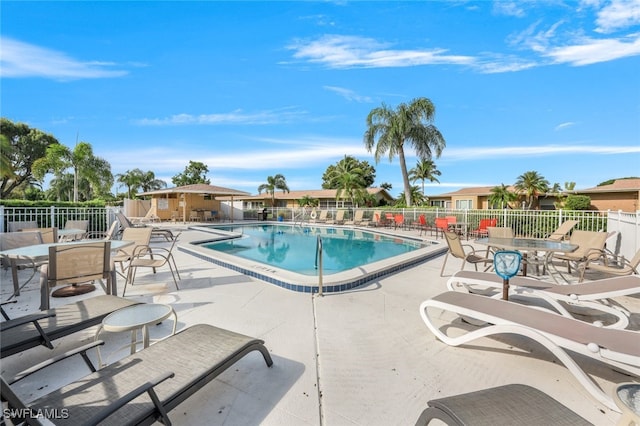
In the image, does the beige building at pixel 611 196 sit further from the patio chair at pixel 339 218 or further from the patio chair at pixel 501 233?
the patio chair at pixel 501 233

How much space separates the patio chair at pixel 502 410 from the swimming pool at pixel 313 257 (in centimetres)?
300

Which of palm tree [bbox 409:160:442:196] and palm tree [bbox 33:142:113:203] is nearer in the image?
palm tree [bbox 33:142:113:203]

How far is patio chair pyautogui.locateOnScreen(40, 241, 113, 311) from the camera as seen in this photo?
10.3 feet

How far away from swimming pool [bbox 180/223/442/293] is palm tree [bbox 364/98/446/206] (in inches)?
340

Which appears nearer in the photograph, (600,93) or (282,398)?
(282,398)

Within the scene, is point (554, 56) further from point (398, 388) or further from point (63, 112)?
point (63, 112)

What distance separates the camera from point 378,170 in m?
40.9

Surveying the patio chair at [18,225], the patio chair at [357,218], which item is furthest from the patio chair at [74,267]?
the patio chair at [357,218]

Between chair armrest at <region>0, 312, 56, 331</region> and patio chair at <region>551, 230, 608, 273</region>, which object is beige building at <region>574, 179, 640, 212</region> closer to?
patio chair at <region>551, 230, 608, 273</region>

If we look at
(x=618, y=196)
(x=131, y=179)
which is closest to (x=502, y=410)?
(x=618, y=196)

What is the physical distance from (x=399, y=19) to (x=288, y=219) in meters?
17.2

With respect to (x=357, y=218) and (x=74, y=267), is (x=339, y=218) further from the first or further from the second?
(x=74, y=267)

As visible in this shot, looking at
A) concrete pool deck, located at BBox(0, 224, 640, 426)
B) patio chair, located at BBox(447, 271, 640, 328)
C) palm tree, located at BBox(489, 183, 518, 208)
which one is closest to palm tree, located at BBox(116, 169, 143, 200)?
concrete pool deck, located at BBox(0, 224, 640, 426)

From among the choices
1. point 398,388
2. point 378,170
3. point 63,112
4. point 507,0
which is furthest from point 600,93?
point 378,170
